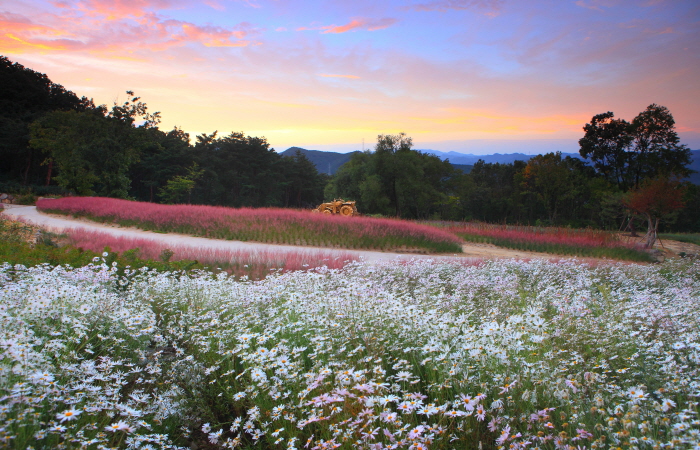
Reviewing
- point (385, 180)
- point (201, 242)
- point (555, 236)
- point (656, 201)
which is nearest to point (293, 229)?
point (201, 242)

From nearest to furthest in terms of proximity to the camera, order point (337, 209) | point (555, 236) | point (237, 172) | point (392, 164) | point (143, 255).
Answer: point (143, 255), point (555, 236), point (337, 209), point (392, 164), point (237, 172)

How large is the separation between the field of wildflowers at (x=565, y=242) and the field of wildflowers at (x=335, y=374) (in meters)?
14.2

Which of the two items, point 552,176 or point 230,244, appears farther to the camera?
point 552,176

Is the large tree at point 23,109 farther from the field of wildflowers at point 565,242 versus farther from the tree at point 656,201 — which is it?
the tree at point 656,201

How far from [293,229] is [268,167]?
41176 mm

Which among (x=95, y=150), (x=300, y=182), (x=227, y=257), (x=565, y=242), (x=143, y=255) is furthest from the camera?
(x=300, y=182)

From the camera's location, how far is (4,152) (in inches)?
1641

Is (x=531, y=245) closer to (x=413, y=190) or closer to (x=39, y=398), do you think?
(x=39, y=398)

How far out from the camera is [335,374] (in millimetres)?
3240

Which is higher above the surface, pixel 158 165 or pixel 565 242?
pixel 158 165

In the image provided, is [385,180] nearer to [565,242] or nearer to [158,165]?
[565,242]

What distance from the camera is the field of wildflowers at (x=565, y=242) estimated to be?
17.3m

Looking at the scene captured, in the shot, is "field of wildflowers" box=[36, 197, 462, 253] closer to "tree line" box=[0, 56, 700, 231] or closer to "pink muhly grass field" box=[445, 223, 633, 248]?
"pink muhly grass field" box=[445, 223, 633, 248]

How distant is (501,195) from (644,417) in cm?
6053
